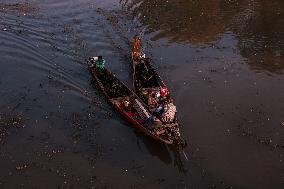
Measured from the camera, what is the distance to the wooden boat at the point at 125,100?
23.8 m

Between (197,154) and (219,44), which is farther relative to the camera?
Answer: (219,44)

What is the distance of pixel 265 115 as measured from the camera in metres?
27.3

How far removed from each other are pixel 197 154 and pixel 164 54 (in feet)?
44.8

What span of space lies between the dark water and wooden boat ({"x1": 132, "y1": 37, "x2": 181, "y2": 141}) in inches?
54.7

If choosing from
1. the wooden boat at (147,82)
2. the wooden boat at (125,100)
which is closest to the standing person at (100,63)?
the wooden boat at (125,100)

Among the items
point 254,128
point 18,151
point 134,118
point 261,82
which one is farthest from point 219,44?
point 18,151

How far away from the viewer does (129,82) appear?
103 feet

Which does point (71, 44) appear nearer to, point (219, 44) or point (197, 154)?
point (219, 44)

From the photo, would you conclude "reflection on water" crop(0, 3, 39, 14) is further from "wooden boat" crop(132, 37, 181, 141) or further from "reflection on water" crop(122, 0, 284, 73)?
"wooden boat" crop(132, 37, 181, 141)

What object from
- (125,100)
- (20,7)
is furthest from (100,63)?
(20,7)

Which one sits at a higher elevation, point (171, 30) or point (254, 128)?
point (171, 30)

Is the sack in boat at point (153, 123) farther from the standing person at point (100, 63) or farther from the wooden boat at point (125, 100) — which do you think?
the standing person at point (100, 63)

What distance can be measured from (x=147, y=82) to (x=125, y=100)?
3187mm

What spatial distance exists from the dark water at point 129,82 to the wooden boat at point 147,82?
139 centimetres
